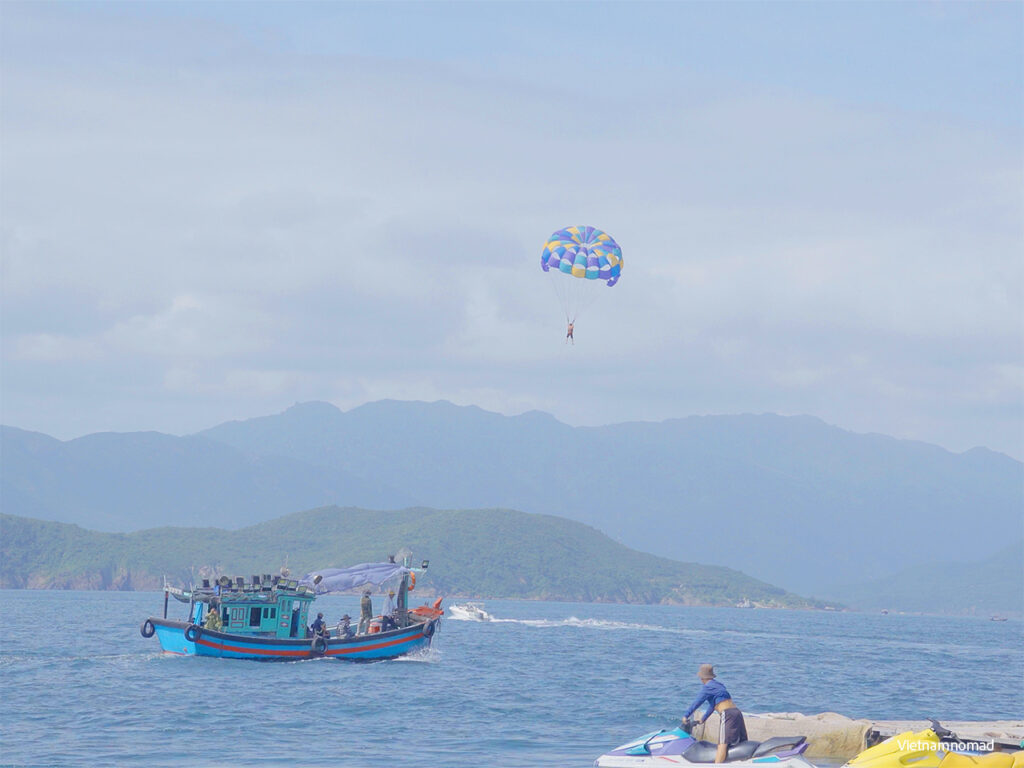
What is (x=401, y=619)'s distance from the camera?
71.8 m

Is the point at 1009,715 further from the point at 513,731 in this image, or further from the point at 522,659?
the point at 522,659

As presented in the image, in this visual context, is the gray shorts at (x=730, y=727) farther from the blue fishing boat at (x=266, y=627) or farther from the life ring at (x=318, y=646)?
the life ring at (x=318, y=646)

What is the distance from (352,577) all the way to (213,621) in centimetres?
858

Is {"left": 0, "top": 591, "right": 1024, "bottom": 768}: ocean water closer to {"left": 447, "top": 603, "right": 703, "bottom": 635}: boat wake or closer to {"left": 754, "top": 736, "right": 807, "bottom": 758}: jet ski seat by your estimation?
{"left": 754, "top": 736, "right": 807, "bottom": 758}: jet ski seat

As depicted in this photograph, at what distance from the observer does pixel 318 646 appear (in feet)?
219

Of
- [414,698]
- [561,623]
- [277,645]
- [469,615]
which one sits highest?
[277,645]

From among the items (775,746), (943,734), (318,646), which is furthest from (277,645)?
A: (943,734)

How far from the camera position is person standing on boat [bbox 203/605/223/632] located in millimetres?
65562

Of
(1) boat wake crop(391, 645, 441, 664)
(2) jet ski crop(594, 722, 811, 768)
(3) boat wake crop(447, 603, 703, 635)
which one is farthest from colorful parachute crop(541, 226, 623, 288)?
(3) boat wake crop(447, 603, 703, 635)

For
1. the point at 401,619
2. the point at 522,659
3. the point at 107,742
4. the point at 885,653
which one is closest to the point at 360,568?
the point at 401,619

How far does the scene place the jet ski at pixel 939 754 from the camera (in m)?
28.1

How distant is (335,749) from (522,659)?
43.7 m

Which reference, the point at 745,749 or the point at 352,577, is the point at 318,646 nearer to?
the point at 352,577

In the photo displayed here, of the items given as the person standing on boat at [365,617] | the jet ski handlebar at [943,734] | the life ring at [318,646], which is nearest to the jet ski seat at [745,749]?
the jet ski handlebar at [943,734]
